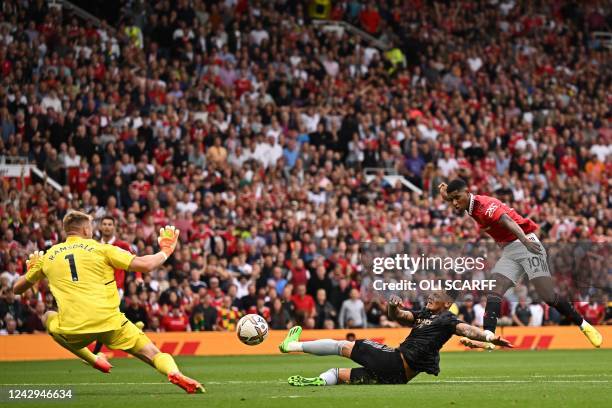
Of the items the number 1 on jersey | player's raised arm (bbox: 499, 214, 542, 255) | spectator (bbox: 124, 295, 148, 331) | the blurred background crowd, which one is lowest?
spectator (bbox: 124, 295, 148, 331)

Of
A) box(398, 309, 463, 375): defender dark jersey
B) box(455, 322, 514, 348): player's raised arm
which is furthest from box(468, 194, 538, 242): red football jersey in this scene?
box(455, 322, 514, 348): player's raised arm

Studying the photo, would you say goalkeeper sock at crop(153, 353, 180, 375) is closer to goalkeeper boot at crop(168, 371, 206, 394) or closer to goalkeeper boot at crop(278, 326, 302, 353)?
goalkeeper boot at crop(168, 371, 206, 394)

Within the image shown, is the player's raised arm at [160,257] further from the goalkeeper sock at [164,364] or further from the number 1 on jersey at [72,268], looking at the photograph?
the goalkeeper sock at [164,364]

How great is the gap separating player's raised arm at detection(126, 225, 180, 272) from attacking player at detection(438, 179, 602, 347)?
474cm

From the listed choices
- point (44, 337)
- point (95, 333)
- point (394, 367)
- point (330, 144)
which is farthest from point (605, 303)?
point (95, 333)

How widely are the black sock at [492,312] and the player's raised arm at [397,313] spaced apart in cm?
198

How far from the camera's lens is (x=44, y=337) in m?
23.3

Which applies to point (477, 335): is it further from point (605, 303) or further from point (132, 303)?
point (605, 303)

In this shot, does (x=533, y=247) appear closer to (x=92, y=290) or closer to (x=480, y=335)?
(x=480, y=335)

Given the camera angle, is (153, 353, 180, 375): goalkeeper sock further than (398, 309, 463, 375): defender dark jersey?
No

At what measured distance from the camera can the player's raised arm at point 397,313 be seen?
522 inches

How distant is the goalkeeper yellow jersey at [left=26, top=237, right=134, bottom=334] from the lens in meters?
12.0

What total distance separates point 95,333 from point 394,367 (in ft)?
11.5

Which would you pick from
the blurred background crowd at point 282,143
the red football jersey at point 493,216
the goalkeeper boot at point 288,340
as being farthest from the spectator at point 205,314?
the goalkeeper boot at point 288,340
